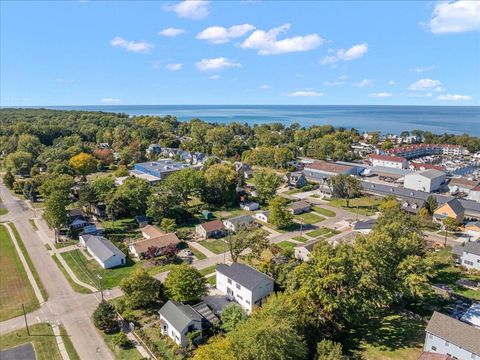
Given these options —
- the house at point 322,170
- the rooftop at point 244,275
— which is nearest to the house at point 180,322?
the rooftop at point 244,275

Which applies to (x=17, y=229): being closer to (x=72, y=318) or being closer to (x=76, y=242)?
(x=76, y=242)

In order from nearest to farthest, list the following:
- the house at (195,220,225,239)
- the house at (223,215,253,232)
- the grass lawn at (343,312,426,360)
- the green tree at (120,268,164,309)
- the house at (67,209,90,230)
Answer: the grass lawn at (343,312,426,360)
the green tree at (120,268,164,309)
the house at (195,220,225,239)
the house at (67,209,90,230)
the house at (223,215,253,232)

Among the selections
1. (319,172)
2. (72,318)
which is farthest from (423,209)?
(72,318)

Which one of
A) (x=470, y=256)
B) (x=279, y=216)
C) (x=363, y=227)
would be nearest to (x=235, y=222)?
(x=279, y=216)

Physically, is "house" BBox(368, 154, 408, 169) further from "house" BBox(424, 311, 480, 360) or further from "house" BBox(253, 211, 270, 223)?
"house" BBox(424, 311, 480, 360)

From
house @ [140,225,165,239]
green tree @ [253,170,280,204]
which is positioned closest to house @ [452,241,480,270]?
green tree @ [253,170,280,204]

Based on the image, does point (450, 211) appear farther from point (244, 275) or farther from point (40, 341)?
point (40, 341)
